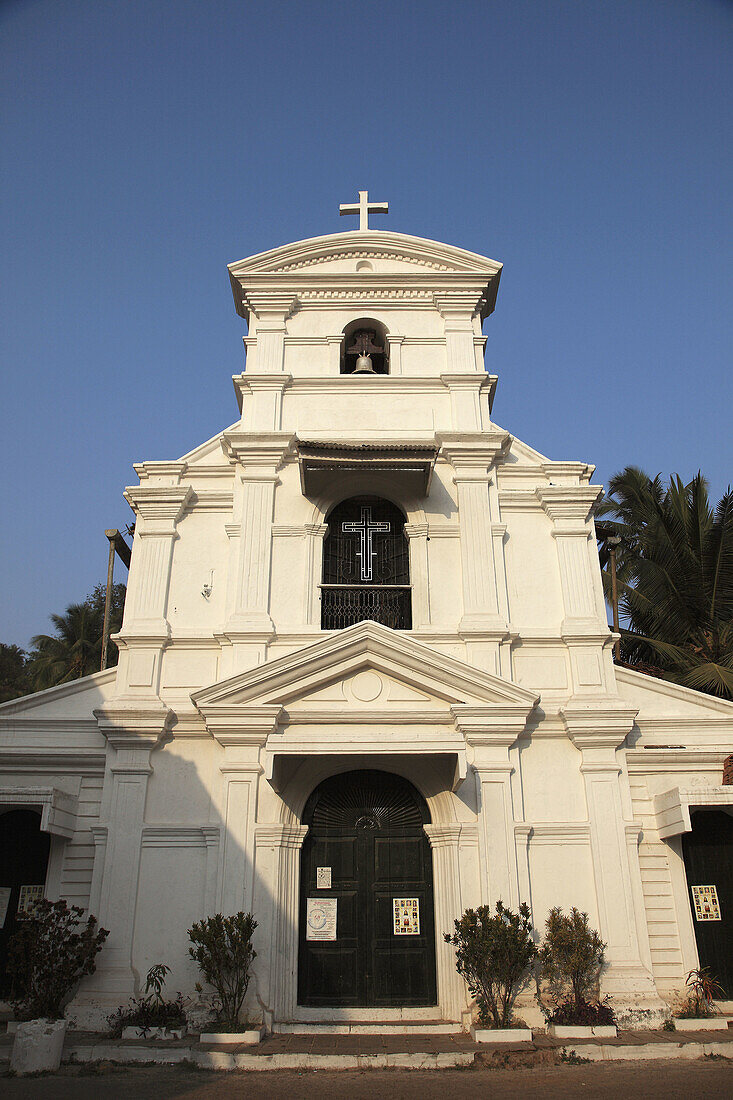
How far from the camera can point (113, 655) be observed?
33.8 m

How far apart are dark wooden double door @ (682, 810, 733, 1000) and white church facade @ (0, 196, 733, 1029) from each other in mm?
33

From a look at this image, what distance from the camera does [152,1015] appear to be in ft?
33.2

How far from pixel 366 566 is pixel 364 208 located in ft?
25.1

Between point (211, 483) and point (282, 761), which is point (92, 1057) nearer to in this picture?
point (282, 761)

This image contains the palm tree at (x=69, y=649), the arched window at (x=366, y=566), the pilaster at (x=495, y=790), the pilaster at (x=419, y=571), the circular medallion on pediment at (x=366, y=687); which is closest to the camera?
the pilaster at (x=495, y=790)

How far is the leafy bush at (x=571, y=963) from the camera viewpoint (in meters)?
10.2

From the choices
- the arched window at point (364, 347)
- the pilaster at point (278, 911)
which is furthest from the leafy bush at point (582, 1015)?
the arched window at point (364, 347)

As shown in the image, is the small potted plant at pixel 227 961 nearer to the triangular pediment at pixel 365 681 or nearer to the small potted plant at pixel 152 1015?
the small potted plant at pixel 152 1015

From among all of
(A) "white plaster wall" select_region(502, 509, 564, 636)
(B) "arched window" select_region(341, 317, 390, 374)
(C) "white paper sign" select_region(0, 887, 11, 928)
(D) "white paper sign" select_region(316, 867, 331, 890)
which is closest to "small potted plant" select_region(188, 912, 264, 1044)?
(D) "white paper sign" select_region(316, 867, 331, 890)

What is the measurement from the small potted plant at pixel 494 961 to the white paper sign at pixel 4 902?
5.99 m

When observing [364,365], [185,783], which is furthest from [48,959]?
[364,365]

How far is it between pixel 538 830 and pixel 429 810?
4.99 ft

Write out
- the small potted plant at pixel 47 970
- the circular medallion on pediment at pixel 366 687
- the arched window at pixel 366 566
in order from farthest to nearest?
the arched window at pixel 366 566, the circular medallion on pediment at pixel 366 687, the small potted plant at pixel 47 970

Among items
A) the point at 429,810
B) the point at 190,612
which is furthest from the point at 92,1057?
the point at 190,612
